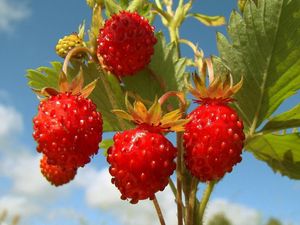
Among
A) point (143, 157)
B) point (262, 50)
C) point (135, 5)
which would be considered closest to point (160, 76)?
point (135, 5)

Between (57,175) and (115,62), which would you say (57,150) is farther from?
(57,175)

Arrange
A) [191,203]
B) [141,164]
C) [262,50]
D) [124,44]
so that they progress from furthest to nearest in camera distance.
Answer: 1. [262,50]
2. [124,44]
3. [191,203]
4. [141,164]

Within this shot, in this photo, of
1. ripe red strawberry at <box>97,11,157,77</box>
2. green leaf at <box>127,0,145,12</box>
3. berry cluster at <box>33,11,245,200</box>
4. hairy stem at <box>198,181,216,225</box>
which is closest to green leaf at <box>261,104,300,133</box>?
hairy stem at <box>198,181,216,225</box>

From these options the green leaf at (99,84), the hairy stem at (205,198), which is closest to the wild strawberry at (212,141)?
the hairy stem at (205,198)

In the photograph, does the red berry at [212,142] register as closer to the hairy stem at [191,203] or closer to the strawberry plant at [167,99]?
the strawberry plant at [167,99]

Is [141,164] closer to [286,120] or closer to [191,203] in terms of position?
→ [191,203]

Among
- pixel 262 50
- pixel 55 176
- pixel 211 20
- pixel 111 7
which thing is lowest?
pixel 55 176

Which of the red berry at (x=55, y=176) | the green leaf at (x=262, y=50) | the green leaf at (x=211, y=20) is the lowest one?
the red berry at (x=55, y=176)

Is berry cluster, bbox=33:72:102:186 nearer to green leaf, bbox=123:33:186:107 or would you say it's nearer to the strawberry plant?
the strawberry plant
